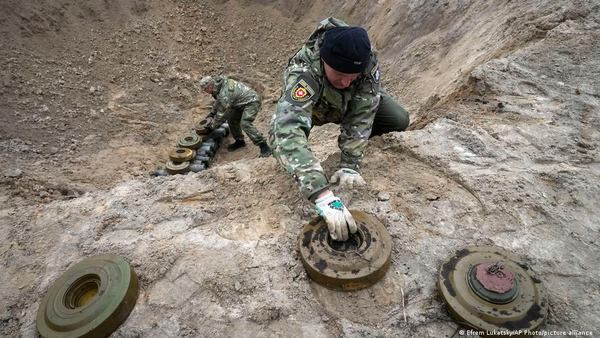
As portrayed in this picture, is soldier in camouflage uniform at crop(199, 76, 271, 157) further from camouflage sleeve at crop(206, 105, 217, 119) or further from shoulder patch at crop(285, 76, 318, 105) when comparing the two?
shoulder patch at crop(285, 76, 318, 105)

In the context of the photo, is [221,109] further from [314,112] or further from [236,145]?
[314,112]

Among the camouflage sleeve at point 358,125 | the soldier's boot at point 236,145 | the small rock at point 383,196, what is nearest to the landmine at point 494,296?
the small rock at point 383,196

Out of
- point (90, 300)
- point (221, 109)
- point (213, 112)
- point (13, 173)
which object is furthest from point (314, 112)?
point (213, 112)

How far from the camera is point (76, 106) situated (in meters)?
6.98

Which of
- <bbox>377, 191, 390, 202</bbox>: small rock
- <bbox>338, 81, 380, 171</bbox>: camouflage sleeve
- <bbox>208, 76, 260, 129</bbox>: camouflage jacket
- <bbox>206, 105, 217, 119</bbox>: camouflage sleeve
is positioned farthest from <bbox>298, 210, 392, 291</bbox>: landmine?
<bbox>206, 105, 217, 119</bbox>: camouflage sleeve

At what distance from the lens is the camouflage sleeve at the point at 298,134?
2555 mm

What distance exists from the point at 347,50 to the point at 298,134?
664 millimetres

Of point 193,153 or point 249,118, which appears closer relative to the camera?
point 193,153

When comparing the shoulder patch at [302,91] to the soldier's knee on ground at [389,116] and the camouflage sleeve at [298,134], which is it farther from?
the soldier's knee on ground at [389,116]

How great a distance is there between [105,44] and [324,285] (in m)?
8.21

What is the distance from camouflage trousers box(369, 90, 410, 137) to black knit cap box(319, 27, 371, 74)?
4.70 feet

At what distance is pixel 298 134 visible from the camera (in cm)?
277

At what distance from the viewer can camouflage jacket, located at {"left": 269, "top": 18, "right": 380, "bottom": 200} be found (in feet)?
8.66

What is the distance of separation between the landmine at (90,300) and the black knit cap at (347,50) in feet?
6.18
